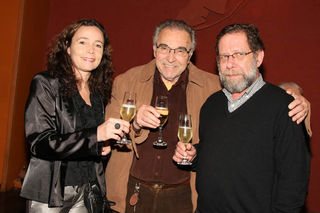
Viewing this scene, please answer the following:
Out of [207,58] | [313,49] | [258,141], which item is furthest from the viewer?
[207,58]

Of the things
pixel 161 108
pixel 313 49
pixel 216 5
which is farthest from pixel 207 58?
pixel 161 108

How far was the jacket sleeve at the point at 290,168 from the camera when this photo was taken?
211cm

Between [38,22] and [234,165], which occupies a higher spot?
[38,22]

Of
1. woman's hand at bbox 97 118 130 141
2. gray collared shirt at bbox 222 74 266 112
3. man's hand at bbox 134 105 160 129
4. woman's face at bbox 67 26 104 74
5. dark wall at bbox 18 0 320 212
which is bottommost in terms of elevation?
woman's hand at bbox 97 118 130 141

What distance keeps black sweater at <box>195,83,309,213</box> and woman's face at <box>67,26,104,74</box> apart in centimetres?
99

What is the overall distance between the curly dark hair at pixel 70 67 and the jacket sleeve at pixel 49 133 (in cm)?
12

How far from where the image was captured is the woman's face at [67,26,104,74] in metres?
2.54

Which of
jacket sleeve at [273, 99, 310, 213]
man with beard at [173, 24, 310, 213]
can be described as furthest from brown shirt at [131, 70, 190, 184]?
jacket sleeve at [273, 99, 310, 213]

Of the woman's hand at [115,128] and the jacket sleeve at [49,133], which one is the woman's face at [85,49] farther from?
the woman's hand at [115,128]

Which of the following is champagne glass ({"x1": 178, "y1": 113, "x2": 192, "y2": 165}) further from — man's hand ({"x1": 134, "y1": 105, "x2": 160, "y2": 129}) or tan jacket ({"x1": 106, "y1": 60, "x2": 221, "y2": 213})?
tan jacket ({"x1": 106, "y1": 60, "x2": 221, "y2": 213})

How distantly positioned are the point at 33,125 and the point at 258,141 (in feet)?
4.67

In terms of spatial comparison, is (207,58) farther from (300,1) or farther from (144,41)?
(300,1)

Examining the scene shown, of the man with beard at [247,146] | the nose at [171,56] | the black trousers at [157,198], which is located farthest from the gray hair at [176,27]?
the black trousers at [157,198]

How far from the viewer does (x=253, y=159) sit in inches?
88.3
